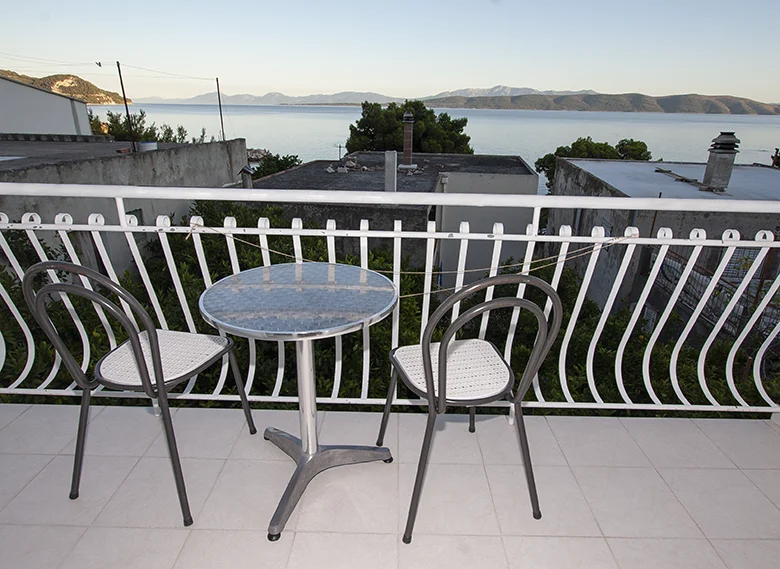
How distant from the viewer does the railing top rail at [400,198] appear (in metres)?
1.83

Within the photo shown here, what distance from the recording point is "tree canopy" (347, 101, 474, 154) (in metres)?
29.3

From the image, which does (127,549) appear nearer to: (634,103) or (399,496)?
(399,496)

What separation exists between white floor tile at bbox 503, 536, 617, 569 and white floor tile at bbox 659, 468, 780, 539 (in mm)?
443

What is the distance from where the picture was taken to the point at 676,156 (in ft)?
177

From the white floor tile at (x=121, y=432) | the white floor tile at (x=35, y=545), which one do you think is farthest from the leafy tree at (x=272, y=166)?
the white floor tile at (x=35, y=545)

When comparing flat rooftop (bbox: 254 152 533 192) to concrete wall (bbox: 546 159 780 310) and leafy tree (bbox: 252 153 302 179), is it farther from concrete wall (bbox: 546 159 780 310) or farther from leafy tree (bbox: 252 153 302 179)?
leafy tree (bbox: 252 153 302 179)

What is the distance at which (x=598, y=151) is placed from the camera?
3278 cm

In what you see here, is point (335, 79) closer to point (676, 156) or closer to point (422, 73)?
point (422, 73)

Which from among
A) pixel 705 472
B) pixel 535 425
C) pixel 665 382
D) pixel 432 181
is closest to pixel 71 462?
pixel 535 425

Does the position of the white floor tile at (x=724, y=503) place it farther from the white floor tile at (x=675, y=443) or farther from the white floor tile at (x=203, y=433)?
the white floor tile at (x=203, y=433)

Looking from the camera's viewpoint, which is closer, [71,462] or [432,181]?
[71,462]

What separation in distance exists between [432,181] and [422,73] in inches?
2064

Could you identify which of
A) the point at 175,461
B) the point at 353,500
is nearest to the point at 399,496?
the point at 353,500

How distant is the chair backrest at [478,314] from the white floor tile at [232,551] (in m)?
0.74
